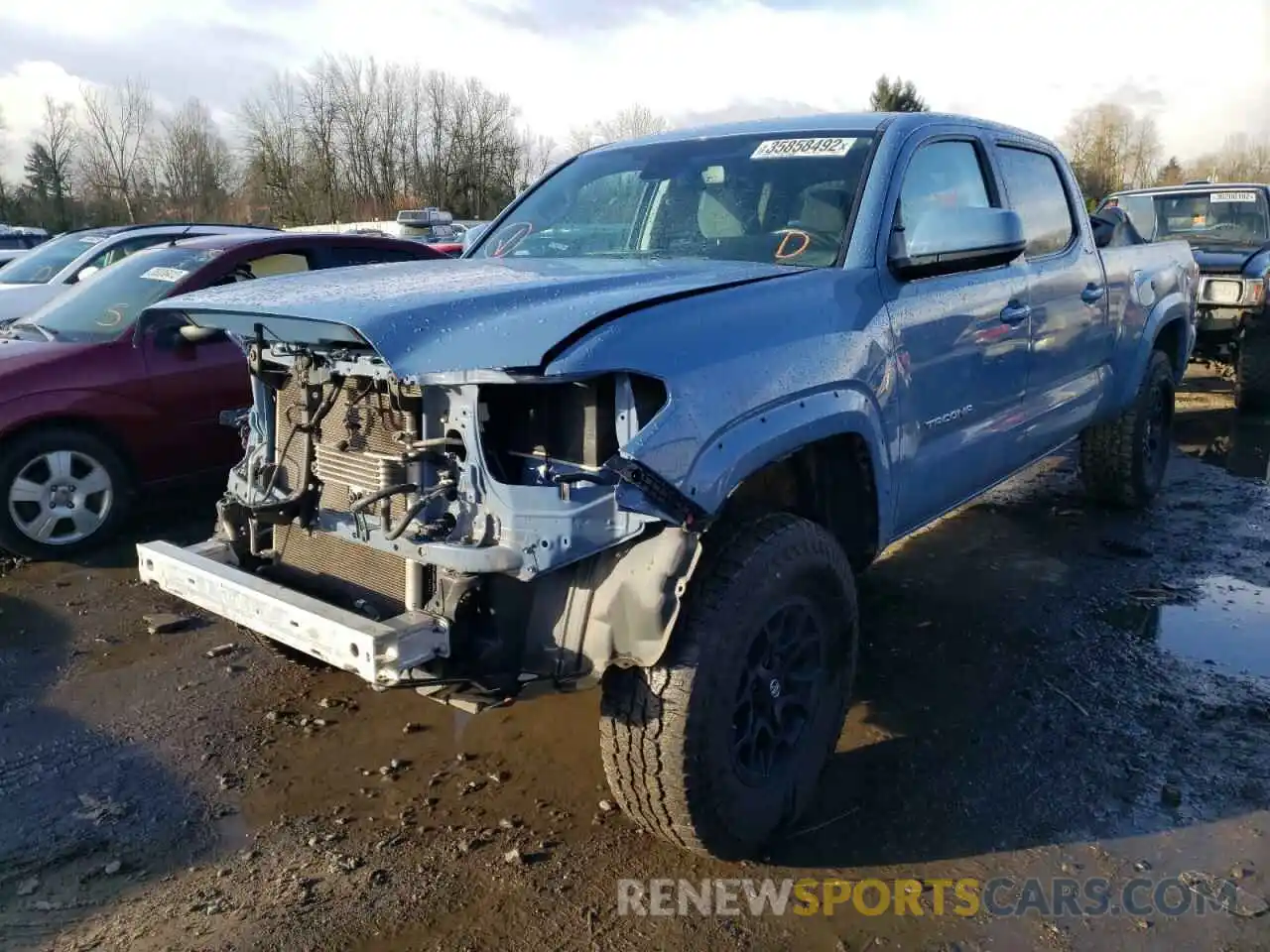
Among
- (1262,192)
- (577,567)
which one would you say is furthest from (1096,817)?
(1262,192)

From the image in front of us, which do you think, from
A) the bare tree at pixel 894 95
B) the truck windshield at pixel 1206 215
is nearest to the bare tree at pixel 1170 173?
the bare tree at pixel 894 95

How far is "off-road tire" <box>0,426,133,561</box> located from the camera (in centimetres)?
489

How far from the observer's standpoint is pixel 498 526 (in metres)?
2.30

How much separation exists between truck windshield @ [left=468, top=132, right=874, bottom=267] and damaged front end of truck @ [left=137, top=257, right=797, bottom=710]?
2.70 ft

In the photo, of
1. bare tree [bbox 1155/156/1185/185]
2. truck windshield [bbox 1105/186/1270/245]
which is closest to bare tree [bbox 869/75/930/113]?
bare tree [bbox 1155/156/1185/185]

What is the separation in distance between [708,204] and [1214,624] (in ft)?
9.57

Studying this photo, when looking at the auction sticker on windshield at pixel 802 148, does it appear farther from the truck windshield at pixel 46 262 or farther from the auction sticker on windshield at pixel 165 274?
the truck windshield at pixel 46 262

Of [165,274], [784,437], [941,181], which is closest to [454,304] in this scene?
[784,437]

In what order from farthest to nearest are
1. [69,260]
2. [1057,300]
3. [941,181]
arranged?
[69,260] → [1057,300] → [941,181]

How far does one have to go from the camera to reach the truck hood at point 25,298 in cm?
855

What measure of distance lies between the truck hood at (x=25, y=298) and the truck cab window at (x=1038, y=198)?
801 cm

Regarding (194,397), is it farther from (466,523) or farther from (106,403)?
(466,523)

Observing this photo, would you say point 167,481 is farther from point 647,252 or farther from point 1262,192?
point 1262,192

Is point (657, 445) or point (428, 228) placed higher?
point (428, 228)
